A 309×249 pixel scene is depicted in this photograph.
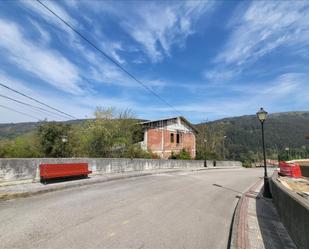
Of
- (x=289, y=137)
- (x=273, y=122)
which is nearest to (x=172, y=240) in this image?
(x=289, y=137)

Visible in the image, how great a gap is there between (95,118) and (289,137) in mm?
153644

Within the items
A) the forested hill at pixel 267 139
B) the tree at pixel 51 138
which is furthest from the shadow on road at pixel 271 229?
the forested hill at pixel 267 139

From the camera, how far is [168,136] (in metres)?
40.2

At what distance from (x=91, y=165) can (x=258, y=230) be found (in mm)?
11918

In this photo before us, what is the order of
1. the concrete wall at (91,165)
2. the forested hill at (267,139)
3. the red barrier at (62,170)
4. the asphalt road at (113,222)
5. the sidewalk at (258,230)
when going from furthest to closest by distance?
the forested hill at (267,139) → the red barrier at (62,170) → the concrete wall at (91,165) → the sidewalk at (258,230) → the asphalt road at (113,222)

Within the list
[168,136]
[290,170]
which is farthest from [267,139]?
[290,170]

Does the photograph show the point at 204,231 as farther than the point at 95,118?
No

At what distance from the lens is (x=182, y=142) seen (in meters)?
43.3

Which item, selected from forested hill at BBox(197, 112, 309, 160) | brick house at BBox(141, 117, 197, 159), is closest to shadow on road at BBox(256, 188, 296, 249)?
brick house at BBox(141, 117, 197, 159)

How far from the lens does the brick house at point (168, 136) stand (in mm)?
37281

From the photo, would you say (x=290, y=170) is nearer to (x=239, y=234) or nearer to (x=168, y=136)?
(x=239, y=234)

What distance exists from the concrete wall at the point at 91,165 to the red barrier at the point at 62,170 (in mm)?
538

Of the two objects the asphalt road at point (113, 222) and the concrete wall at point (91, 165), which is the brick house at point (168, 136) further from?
the asphalt road at point (113, 222)

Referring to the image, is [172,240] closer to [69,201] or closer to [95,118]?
[69,201]
